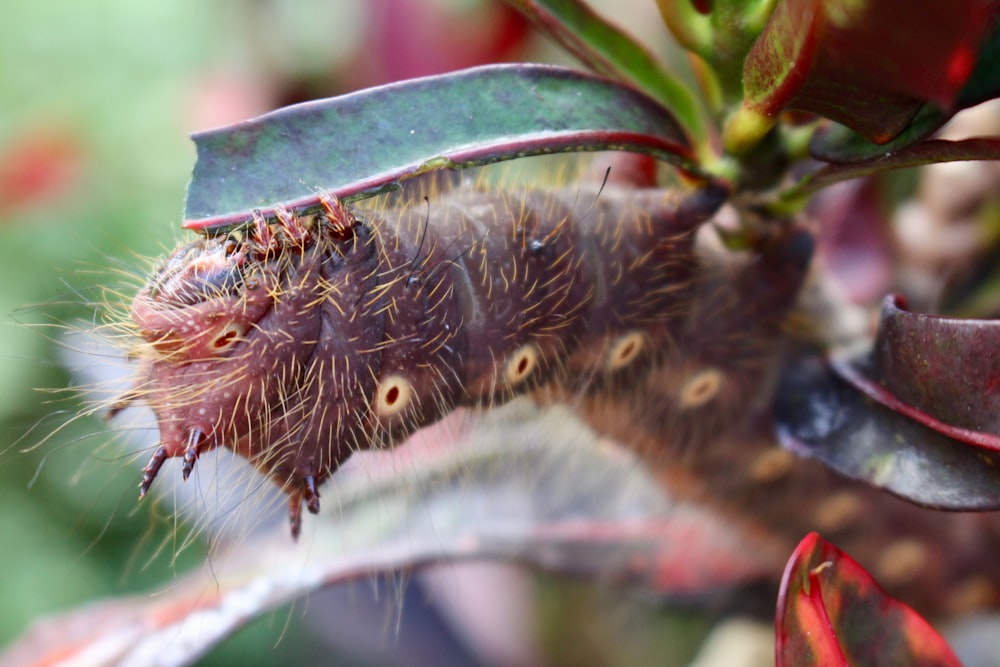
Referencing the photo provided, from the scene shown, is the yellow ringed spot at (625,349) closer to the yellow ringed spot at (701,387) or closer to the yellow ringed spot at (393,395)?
the yellow ringed spot at (701,387)

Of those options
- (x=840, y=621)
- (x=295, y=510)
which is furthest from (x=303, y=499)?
(x=840, y=621)

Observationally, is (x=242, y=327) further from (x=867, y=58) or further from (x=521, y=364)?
(x=867, y=58)

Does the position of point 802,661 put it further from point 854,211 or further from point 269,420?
point 854,211

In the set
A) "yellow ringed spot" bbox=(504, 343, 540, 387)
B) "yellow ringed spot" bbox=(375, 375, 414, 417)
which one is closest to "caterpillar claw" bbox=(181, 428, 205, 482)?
"yellow ringed spot" bbox=(375, 375, 414, 417)

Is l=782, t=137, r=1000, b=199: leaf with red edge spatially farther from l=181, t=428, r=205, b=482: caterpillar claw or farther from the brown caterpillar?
l=181, t=428, r=205, b=482: caterpillar claw

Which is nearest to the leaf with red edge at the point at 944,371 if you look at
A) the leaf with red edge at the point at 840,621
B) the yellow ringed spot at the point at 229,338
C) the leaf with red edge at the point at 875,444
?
the leaf with red edge at the point at 875,444

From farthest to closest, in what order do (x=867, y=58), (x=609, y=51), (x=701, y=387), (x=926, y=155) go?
(x=701, y=387) < (x=609, y=51) < (x=926, y=155) < (x=867, y=58)
